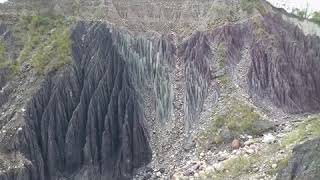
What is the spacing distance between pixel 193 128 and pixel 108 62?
25.6 ft

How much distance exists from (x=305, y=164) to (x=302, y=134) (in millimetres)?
8963

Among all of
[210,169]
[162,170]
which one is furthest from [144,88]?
[210,169]

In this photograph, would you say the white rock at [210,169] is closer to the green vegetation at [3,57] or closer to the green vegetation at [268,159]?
the green vegetation at [268,159]

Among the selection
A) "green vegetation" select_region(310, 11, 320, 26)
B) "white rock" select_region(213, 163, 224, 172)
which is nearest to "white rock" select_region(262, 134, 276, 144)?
"white rock" select_region(213, 163, 224, 172)

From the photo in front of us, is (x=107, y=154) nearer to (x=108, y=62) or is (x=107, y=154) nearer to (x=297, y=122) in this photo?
(x=108, y=62)

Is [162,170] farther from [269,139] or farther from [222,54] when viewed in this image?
[222,54]

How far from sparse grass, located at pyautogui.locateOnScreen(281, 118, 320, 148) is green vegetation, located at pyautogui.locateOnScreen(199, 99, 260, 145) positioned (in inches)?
106

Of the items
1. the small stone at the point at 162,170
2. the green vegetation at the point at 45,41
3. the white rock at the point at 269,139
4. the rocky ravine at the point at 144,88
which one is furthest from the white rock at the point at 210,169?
the green vegetation at the point at 45,41

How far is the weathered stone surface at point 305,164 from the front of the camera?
64.4 ft

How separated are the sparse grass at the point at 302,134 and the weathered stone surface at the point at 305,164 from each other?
595cm

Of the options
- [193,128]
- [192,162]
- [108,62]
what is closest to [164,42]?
[108,62]

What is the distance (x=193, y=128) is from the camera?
34406mm

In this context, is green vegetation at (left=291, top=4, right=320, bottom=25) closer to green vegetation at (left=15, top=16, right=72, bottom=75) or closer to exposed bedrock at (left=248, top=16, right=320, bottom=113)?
exposed bedrock at (left=248, top=16, right=320, bottom=113)

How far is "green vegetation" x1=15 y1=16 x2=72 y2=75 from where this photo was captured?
36469 mm
